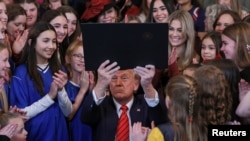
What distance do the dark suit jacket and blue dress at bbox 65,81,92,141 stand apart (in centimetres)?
71

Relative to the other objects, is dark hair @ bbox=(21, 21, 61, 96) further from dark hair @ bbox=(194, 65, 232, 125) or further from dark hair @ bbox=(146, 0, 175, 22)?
Result: dark hair @ bbox=(146, 0, 175, 22)

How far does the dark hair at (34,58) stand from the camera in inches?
185

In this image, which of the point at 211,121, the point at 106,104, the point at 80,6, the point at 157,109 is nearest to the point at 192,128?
the point at 211,121

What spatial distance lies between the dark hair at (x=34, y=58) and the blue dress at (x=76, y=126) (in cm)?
24

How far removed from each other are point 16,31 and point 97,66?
1.88 m

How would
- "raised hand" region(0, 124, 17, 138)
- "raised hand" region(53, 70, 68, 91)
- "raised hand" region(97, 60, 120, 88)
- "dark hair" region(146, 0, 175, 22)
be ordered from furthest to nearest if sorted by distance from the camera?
"dark hair" region(146, 0, 175, 22), "raised hand" region(53, 70, 68, 91), "raised hand" region(0, 124, 17, 138), "raised hand" region(97, 60, 120, 88)

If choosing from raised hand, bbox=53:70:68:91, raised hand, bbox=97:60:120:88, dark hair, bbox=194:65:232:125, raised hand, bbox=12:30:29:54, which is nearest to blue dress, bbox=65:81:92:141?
raised hand, bbox=53:70:68:91

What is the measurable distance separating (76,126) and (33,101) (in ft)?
1.66

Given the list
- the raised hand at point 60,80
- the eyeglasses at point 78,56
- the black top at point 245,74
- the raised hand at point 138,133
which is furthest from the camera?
the eyeglasses at point 78,56

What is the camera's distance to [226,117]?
12.0 ft

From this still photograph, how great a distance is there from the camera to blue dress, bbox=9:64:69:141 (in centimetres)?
465

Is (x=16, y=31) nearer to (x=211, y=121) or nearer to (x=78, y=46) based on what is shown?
(x=78, y=46)

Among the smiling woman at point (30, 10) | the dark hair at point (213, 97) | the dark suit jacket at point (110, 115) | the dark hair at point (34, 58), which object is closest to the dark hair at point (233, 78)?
the dark hair at point (213, 97)

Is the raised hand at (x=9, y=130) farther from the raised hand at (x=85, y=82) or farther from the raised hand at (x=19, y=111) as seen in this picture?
the raised hand at (x=85, y=82)
